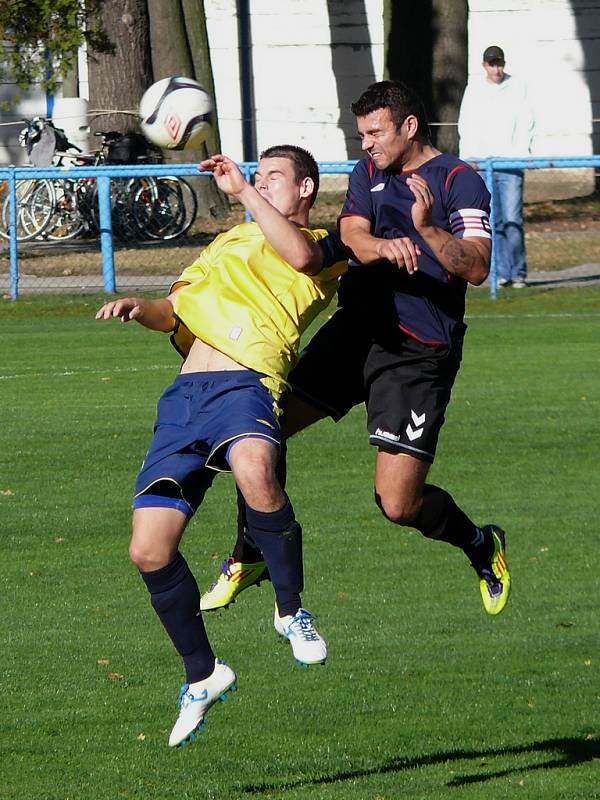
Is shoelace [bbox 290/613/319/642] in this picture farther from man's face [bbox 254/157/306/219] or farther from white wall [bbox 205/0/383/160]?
white wall [bbox 205/0/383/160]

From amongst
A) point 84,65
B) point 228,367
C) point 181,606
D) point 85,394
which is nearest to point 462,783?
point 181,606

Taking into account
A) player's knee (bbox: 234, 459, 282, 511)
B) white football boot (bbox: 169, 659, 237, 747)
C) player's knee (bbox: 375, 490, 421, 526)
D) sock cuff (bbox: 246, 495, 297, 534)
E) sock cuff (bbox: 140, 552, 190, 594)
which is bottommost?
white football boot (bbox: 169, 659, 237, 747)

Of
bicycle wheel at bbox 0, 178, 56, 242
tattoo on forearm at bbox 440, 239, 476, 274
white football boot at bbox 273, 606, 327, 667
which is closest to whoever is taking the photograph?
white football boot at bbox 273, 606, 327, 667

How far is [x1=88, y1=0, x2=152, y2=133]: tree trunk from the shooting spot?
24172mm

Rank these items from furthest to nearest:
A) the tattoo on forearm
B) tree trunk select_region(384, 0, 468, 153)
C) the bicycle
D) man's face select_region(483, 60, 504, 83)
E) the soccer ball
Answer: tree trunk select_region(384, 0, 468, 153)
the bicycle
man's face select_region(483, 60, 504, 83)
the soccer ball
the tattoo on forearm

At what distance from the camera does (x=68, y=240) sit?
72.5 ft

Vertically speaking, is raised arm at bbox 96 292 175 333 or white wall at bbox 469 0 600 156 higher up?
white wall at bbox 469 0 600 156

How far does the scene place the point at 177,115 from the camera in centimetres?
820

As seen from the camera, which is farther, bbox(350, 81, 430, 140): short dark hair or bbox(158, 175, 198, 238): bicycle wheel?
bbox(158, 175, 198, 238): bicycle wheel

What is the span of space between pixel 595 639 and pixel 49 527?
12.9ft

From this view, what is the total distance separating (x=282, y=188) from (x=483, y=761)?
8.67 feet

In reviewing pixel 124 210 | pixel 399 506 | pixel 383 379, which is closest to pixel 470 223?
pixel 383 379

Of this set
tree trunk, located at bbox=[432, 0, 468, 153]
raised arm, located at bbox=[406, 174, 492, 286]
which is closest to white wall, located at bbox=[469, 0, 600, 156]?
tree trunk, located at bbox=[432, 0, 468, 153]

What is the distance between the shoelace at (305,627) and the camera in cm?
594
